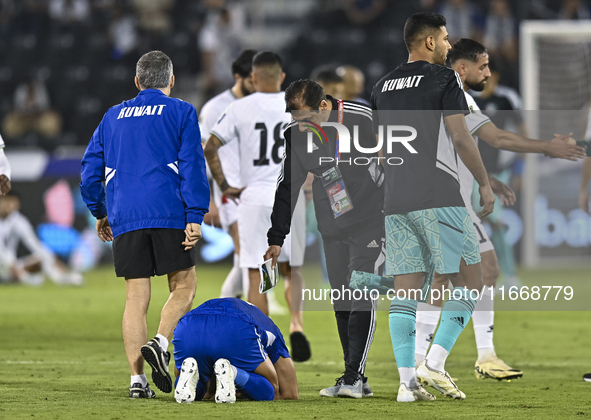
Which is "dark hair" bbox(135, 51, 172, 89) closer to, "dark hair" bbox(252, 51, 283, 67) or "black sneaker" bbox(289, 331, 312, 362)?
"dark hair" bbox(252, 51, 283, 67)

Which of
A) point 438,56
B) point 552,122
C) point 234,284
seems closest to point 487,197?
point 438,56

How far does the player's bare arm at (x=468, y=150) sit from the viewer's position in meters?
4.75

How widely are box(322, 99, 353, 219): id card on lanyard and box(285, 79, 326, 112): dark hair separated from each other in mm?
169

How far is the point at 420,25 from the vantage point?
195 inches

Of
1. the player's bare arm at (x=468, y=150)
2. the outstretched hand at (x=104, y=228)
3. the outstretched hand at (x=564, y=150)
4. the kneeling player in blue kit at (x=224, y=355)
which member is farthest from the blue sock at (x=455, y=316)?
the outstretched hand at (x=104, y=228)

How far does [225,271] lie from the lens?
1438 centimetres

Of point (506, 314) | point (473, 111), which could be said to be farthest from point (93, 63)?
point (473, 111)

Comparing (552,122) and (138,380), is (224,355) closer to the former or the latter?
(138,380)

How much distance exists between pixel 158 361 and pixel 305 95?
1.67 m

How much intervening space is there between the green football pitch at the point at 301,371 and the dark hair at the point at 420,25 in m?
1.98

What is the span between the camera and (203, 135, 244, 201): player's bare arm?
271 inches

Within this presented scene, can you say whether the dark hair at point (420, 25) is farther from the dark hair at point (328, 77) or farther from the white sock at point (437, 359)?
the dark hair at point (328, 77)

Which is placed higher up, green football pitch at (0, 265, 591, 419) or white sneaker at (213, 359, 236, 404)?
white sneaker at (213, 359, 236, 404)

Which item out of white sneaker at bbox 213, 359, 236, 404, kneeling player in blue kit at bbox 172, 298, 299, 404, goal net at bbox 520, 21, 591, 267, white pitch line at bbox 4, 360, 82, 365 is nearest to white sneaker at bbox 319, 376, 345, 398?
kneeling player in blue kit at bbox 172, 298, 299, 404
